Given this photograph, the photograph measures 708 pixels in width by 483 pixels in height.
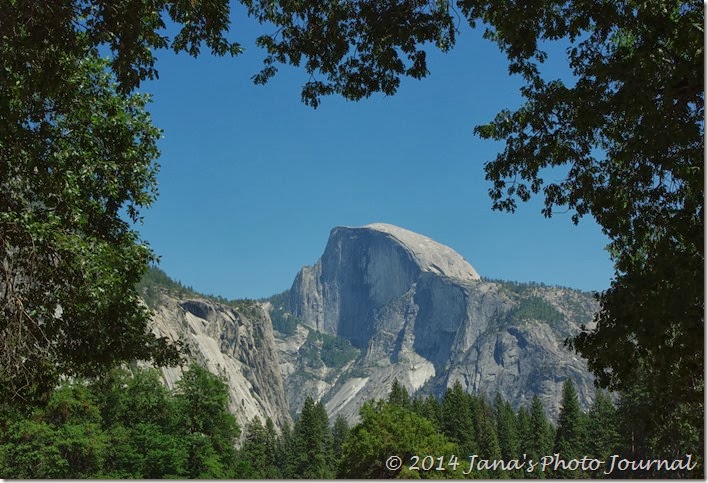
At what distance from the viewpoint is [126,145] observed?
15094mm

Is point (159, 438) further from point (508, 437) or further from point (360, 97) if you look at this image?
point (508, 437)

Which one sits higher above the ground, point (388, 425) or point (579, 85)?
point (579, 85)

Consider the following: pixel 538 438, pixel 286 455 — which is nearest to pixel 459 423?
pixel 538 438

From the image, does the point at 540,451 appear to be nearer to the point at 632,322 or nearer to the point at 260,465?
the point at 260,465

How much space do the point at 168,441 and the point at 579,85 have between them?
3222 centimetres

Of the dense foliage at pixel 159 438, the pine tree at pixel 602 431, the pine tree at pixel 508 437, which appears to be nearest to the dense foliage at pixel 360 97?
the dense foliage at pixel 159 438

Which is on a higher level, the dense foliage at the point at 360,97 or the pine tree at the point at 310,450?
the dense foliage at the point at 360,97

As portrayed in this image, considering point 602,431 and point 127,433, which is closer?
point 127,433

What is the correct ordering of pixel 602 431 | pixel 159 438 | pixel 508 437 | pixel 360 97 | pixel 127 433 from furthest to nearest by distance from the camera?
pixel 508 437 < pixel 602 431 < pixel 127 433 < pixel 159 438 < pixel 360 97

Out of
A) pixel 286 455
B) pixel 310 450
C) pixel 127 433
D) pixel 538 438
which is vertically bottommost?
pixel 286 455

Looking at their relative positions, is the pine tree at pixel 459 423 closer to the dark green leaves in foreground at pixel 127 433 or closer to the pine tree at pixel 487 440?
the pine tree at pixel 487 440

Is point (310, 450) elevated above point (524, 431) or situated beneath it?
situated beneath

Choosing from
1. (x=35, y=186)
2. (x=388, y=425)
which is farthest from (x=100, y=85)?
(x=388, y=425)

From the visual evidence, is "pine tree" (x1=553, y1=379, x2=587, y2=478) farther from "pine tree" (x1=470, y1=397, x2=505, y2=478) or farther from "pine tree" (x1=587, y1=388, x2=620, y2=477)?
"pine tree" (x1=470, y1=397, x2=505, y2=478)
